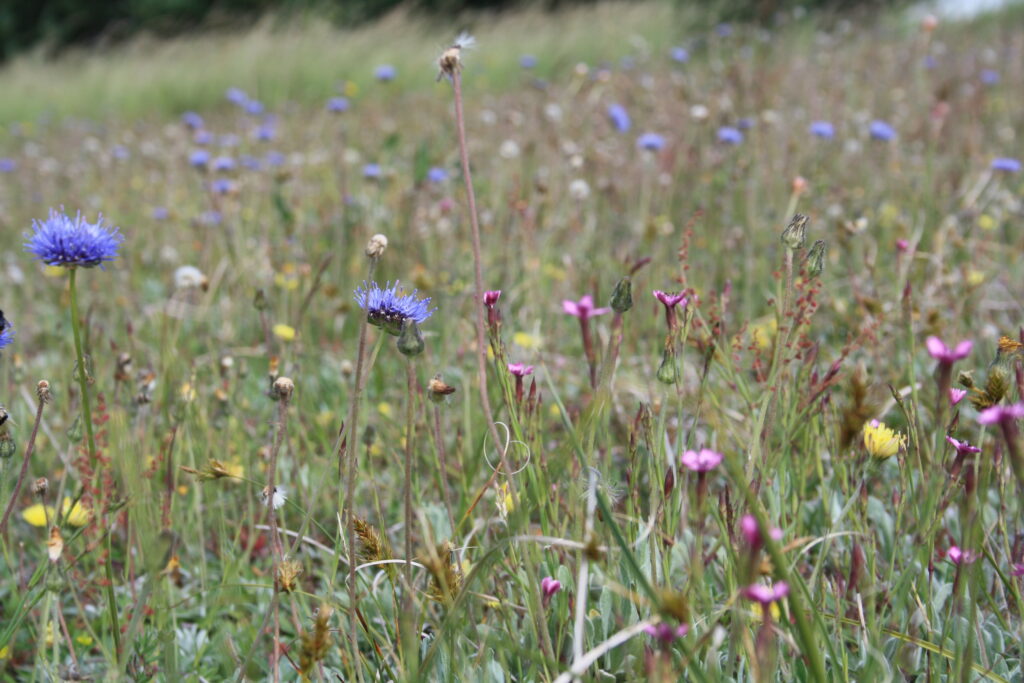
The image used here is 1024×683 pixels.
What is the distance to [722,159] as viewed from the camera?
2771 millimetres

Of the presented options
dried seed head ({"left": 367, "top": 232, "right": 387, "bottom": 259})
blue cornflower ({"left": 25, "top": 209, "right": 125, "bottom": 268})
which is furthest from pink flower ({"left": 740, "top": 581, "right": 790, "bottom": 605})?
blue cornflower ({"left": 25, "top": 209, "right": 125, "bottom": 268})

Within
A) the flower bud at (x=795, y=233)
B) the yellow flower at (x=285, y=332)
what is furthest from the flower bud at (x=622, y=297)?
the yellow flower at (x=285, y=332)

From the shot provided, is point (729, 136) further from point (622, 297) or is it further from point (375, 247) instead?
point (375, 247)

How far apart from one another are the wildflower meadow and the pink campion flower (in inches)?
0.8

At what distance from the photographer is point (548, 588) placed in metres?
0.87

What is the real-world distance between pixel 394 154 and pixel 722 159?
1.41 meters

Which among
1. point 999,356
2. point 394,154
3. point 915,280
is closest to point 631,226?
point 915,280

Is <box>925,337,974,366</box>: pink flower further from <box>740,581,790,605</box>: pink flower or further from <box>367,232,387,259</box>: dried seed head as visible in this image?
<box>367,232,387,259</box>: dried seed head

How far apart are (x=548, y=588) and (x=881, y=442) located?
407 millimetres

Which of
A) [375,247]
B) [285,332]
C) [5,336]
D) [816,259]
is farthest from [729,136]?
[5,336]

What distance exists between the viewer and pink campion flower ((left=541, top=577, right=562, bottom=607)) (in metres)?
0.87

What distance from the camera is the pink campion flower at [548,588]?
2.84 ft

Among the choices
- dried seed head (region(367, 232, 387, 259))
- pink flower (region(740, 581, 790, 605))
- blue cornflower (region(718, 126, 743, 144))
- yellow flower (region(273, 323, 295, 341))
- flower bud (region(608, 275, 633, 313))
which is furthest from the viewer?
blue cornflower (region(718, 126, 743, 144))

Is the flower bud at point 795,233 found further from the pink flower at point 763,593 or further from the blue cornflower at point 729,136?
the blue cornflower at point 729,136
